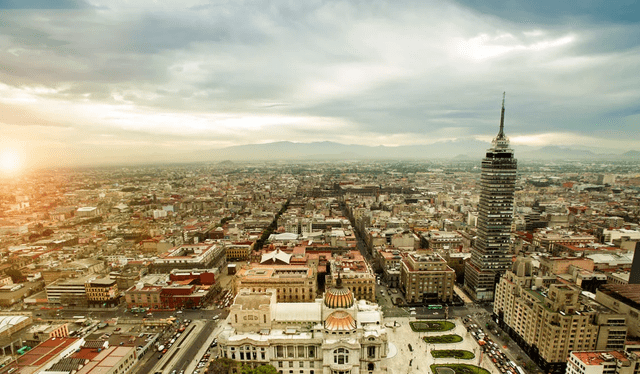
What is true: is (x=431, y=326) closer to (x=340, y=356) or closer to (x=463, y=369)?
(x=463, y=369)

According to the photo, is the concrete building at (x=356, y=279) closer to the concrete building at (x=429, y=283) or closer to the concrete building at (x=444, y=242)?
the concrete building at (x=429, y=283)


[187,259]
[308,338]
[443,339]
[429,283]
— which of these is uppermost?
[308,338]

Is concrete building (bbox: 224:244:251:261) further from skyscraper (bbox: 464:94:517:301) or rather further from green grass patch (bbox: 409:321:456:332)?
skyscraper (bbox: 464:94:517:301)

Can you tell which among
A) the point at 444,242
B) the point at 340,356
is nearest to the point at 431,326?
the point at 340,356

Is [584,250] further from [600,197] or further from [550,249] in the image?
[600,197]

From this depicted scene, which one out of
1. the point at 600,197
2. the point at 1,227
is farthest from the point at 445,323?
the point at 600,197

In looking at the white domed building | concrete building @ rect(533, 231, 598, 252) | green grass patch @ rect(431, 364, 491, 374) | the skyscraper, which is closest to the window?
the white domed building

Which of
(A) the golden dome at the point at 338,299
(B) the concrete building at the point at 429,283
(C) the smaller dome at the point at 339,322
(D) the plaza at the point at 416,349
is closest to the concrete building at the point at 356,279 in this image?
(D) the plaza at the point at 416,349
